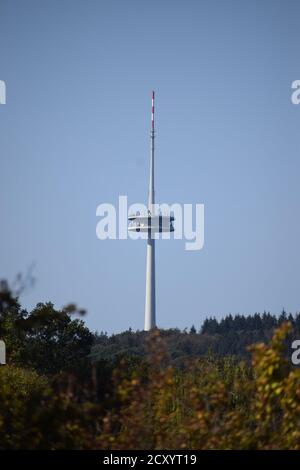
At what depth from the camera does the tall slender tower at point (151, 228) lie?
123287 mm

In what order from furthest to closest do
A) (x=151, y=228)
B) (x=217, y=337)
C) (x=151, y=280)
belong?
(x=217, y=337), (x=151, y=228), (x=151, y=280)

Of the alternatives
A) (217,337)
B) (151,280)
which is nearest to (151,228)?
(151,280)

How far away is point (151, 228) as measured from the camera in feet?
429

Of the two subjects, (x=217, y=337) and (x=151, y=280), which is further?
(x=217, y=337)

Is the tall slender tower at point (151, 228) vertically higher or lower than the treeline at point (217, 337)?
higher

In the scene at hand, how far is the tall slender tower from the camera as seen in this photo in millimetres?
123287

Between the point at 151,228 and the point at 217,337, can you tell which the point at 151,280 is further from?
the point at 217,337

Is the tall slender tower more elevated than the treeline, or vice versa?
the tall slender tower

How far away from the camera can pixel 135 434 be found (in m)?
12.9

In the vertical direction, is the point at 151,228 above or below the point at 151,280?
above

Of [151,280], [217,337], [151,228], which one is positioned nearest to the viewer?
[151,280]

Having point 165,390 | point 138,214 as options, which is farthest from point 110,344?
point 165,390
